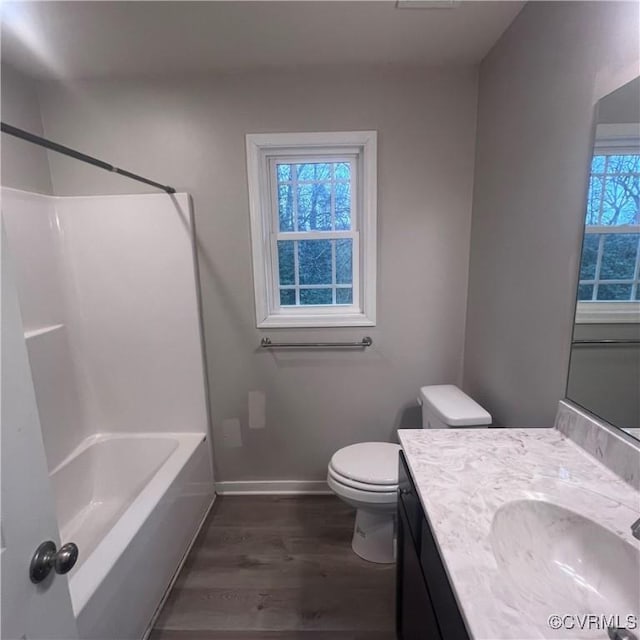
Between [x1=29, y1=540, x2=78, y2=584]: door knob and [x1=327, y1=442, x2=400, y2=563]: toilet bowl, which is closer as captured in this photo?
[x1=29, y1=540, x2=78, y2=584]: door knob

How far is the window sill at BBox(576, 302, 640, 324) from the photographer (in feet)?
2.95

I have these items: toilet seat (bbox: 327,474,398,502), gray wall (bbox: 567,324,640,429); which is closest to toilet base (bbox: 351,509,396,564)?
toilet seat (bbox: 327,474,398,502)

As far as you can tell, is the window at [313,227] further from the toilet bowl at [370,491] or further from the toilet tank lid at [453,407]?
the toilet bowl at [370,491]

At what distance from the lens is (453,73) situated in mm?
1777

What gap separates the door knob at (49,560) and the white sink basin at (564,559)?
874 mm

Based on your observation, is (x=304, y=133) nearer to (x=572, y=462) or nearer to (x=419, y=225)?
(x=419, y=225)

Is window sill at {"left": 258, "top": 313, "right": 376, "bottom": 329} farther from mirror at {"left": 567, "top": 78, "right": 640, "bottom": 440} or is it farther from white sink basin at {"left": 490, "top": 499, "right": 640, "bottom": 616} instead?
white sink basin at {"left": 490, "top": 499, "right": 640, "bottom": 616}

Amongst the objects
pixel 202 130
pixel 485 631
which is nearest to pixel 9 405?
pixel 485 631

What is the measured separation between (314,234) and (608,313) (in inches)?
56.9

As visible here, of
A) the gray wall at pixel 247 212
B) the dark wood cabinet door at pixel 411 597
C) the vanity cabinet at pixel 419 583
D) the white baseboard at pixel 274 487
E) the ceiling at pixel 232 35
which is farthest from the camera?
the white baseboard at pixel 274 487

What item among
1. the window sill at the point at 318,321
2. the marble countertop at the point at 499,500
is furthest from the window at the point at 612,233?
the window sill at the point at 318,321

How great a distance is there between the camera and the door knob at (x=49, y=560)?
25.3 inches

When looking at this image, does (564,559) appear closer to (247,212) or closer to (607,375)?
(607,375)

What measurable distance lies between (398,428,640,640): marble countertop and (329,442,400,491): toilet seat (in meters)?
0.48
